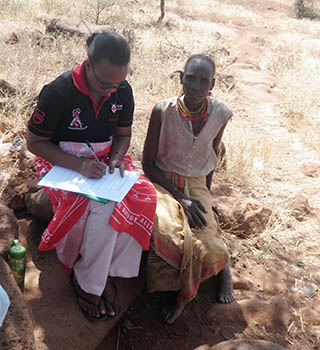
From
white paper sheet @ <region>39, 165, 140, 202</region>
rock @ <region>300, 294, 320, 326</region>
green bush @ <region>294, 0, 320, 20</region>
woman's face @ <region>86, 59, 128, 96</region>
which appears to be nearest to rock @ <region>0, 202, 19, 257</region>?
white paper sheet @ <region>39, 165, 140, 202</region>

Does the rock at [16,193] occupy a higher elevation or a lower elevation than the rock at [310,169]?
higher

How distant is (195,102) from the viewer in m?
→ 2.69

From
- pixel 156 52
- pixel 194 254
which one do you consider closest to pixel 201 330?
pixel 194 254

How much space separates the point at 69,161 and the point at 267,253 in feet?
6.37

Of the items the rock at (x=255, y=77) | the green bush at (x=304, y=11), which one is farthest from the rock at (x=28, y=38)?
the green bush at (x=304, y=11)

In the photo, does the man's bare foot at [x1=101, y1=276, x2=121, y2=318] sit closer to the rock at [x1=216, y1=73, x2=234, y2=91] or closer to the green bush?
the rock at [x1=216, y1=73, x2=234, y2=91]

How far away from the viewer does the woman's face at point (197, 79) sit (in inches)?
102

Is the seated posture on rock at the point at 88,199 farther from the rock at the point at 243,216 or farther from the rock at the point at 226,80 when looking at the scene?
the rock at the point at 226,80

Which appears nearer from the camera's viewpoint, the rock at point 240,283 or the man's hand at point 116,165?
the man's hand at point 116,165

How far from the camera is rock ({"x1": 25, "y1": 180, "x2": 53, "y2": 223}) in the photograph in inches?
108

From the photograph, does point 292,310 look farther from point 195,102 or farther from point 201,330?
point 195,102

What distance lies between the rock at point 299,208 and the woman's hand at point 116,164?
220cm

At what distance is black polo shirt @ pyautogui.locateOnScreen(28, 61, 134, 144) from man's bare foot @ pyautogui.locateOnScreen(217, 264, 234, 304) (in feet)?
4.08

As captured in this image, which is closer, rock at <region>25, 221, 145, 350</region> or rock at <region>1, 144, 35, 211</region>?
rock at <region>25, 221, 145, 350</region>
